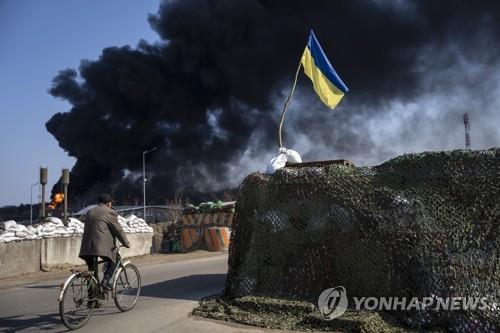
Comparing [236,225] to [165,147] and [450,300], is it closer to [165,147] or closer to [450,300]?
[450,300]

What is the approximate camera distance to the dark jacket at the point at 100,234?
677 centimetres

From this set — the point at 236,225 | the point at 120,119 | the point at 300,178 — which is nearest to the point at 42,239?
the point at 236,225

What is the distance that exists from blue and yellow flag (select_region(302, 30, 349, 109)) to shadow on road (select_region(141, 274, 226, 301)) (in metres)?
4.06

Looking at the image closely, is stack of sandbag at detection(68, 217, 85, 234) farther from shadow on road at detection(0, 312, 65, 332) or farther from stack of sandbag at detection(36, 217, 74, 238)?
shadow on road at detection(0, 312, 65, 332)

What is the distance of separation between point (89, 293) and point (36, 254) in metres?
9.22

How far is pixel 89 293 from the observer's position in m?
6.63

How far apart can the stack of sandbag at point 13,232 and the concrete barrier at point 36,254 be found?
0.13m

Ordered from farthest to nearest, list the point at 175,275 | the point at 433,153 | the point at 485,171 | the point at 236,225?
the point at 175,275 < the point at 236,225 < the point at 433,153 < the point at 485,171

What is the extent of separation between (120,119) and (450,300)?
60.1 metres

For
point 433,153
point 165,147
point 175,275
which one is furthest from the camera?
point 165,147

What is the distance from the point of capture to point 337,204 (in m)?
6.75

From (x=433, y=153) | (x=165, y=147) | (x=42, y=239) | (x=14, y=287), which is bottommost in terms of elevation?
(x=14, y=287)

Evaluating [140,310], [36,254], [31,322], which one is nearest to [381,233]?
[140,310]

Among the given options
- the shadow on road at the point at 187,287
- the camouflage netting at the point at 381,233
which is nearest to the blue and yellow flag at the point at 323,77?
the camouflage netting at the point at 381,233
